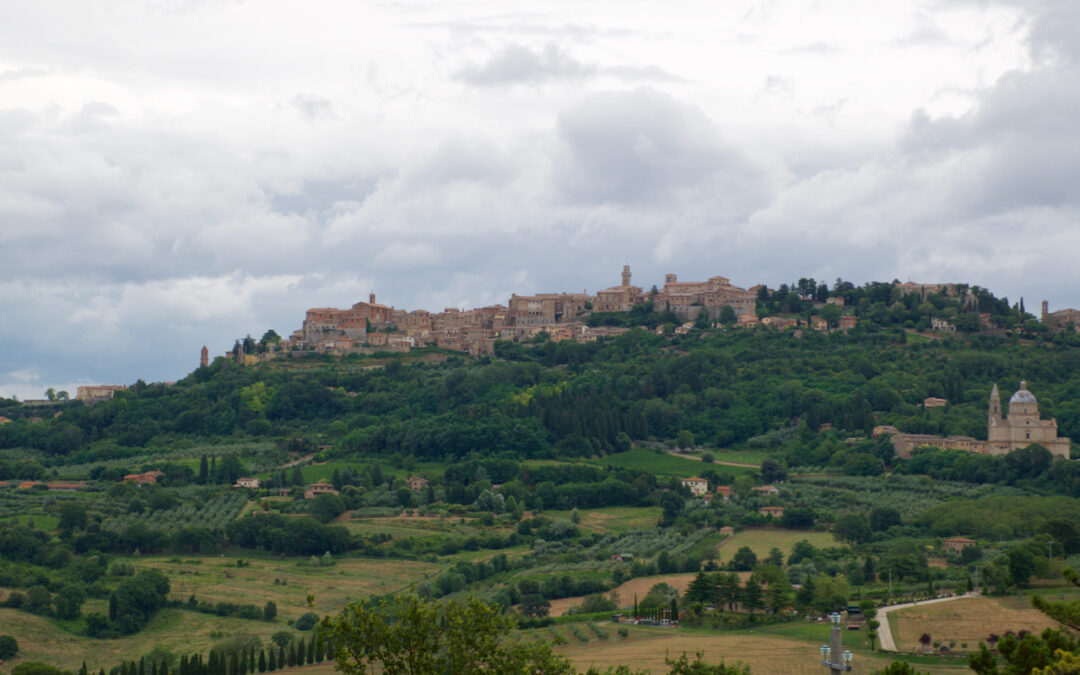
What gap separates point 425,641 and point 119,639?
107 ft

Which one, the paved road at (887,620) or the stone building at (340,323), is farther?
the stone building at (340,323)

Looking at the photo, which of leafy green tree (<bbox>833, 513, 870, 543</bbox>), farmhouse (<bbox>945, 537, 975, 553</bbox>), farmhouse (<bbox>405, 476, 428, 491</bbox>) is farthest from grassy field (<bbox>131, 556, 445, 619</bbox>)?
farmhouse (<bbox>945, 537, 975, 553</bbox>)

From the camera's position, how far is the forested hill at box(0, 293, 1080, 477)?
8475 centimetres

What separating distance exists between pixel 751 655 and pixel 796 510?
2592 centimetres

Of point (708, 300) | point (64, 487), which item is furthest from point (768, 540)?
point (708, 300)

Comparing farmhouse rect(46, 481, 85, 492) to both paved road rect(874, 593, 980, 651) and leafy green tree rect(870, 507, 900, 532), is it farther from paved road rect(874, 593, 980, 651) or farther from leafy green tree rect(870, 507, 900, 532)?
paved road rect(874, 593, 980, 651)

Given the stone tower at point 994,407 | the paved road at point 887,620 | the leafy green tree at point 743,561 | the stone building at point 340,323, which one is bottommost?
the paved road at point 887,620

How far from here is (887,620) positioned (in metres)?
43.7

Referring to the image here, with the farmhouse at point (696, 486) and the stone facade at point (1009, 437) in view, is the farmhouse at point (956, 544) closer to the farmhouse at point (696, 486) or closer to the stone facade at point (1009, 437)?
the farmhouse at point (696, 486)

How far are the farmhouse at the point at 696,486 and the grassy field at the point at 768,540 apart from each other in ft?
28.0

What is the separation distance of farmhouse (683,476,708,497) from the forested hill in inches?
339

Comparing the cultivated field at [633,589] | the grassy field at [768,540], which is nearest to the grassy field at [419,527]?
the grassy field at [768,540]

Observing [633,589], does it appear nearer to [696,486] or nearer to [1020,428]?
[696,486]

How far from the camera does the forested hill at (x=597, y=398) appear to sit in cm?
8475
